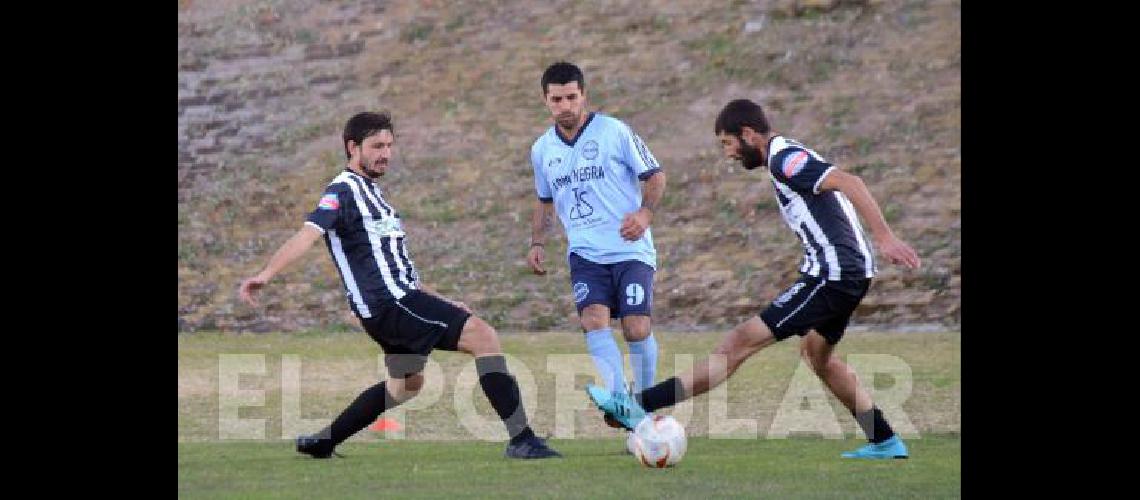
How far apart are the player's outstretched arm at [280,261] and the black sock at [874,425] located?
10.1 ft

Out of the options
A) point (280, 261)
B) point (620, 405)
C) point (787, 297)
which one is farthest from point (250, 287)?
point (787, 297)

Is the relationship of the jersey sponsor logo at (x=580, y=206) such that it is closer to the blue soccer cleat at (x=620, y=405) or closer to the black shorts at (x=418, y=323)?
the black shorts at (x=418, y=323)

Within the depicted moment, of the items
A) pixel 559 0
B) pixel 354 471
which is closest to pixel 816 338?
pixel 354 471

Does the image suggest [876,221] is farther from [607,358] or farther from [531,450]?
[531,450]

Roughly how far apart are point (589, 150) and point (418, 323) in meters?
1.81

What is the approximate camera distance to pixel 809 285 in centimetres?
938

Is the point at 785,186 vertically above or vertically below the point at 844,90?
below

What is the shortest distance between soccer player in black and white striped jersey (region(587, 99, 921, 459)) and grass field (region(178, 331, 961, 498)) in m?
0.34

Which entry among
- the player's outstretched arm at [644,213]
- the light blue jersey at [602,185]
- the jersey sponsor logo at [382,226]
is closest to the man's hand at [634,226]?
the player's outstretched arm at [644,213]

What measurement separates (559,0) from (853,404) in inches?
763

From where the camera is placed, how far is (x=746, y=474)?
8.94m

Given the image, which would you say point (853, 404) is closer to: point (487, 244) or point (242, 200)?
point (487, 244)

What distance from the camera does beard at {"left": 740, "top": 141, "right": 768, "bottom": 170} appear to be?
9555mm
